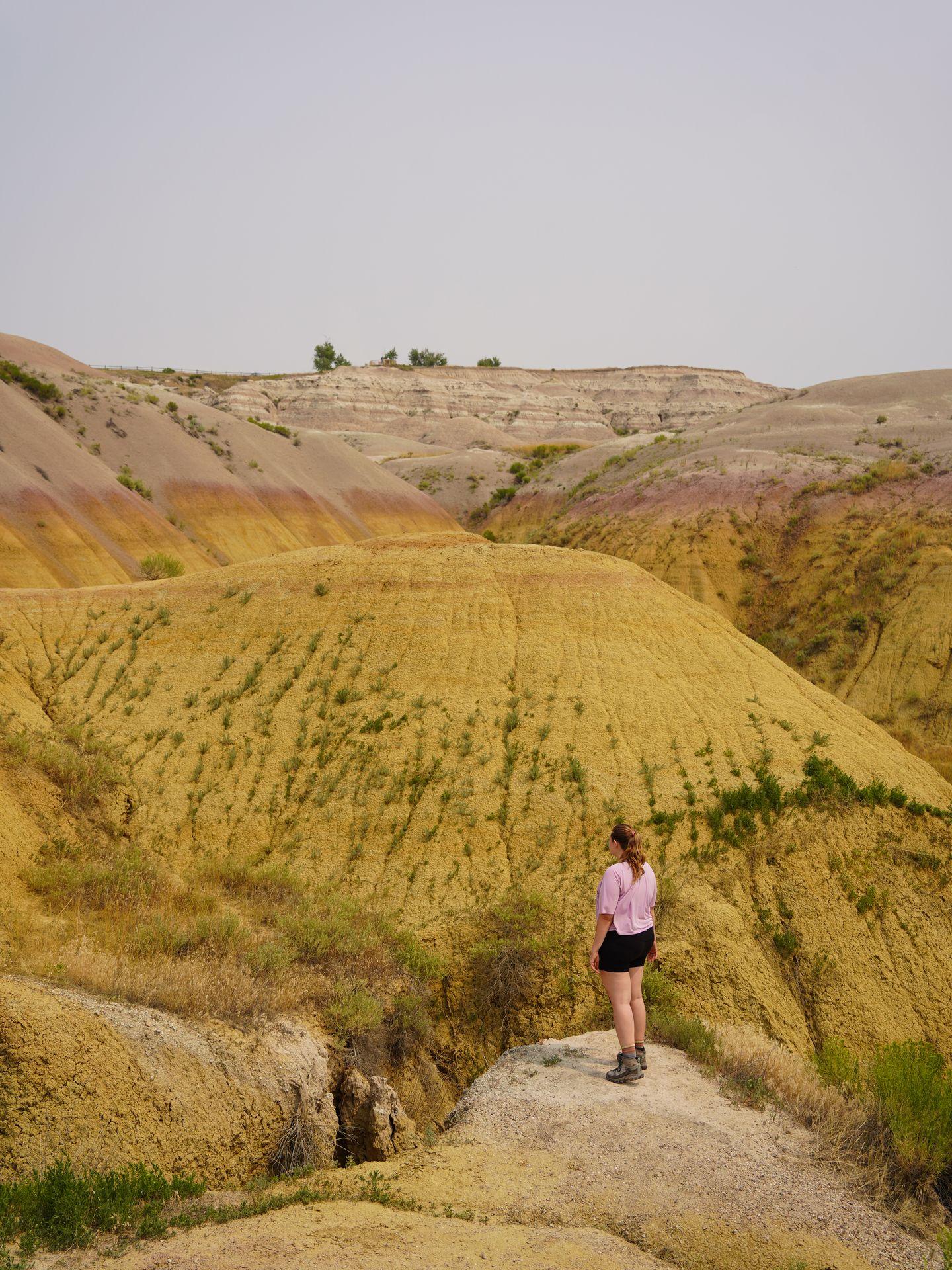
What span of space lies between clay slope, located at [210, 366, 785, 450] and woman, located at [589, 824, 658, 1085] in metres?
84.5

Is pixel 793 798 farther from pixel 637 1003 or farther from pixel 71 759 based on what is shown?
pixel 71 759

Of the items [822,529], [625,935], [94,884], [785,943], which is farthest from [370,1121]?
[822,529]

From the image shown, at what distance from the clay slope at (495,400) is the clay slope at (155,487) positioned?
3042cm

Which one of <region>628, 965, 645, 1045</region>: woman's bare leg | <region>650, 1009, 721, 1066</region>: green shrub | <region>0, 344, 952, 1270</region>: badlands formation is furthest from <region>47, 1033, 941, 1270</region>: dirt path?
<region>650, 1009, 721, 1066</region>: green shrub

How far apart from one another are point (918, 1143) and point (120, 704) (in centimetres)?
1427

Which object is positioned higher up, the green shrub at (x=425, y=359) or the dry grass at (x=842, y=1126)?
the green shrub at (x=425, y=359)

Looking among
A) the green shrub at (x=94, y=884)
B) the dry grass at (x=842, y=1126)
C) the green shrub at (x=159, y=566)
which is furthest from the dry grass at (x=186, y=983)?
the green shrub at (x=159, y=566)

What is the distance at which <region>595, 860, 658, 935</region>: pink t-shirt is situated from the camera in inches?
322

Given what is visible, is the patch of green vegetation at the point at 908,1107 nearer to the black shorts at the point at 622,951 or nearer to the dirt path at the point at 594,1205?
the dirt path at the point at 594,1205

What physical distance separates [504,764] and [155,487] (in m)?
36.5

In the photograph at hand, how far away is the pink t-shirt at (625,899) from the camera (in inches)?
322

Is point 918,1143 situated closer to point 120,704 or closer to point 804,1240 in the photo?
point 804,1240

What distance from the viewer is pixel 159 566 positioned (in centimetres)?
3603

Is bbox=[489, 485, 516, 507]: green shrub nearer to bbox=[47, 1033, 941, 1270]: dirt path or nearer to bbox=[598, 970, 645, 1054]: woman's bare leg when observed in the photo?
bbox=[598, 970, 645, 1054]: woman's bare leg
